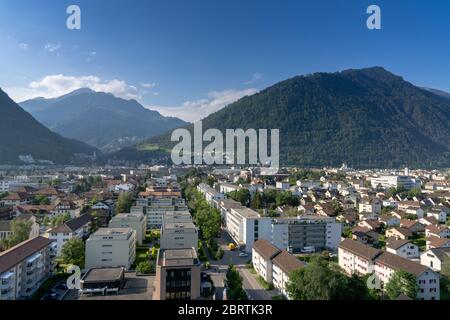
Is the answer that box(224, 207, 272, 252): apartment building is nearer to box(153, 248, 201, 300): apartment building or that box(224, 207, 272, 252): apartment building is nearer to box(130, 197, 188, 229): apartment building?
box(130, 197, 188, 229): apartment building

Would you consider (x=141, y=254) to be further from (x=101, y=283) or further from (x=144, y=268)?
(x=101, y=283)

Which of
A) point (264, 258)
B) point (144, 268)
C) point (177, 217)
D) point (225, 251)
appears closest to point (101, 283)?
point (144, 268)

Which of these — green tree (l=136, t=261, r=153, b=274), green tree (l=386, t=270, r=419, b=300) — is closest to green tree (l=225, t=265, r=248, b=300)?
green tree (l=136, t=261, r=153, b=274)

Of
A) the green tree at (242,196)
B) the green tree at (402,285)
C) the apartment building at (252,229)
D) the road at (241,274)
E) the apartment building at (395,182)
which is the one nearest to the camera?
the green tree at (402,285)

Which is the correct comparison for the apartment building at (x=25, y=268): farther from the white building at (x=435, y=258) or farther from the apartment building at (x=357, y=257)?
the white building at (x=435, y=258)

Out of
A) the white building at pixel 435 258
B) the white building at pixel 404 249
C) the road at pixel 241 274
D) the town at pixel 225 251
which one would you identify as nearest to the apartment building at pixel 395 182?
the town at pixel 225 251
